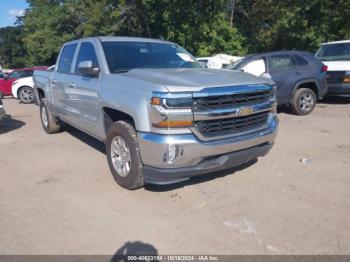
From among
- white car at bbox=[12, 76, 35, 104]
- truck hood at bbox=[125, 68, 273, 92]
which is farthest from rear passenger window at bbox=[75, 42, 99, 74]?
white car at bbox=[12, 76, 35, 104]

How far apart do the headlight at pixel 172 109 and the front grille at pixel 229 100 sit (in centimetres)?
10

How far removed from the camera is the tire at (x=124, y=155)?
13.4 ft

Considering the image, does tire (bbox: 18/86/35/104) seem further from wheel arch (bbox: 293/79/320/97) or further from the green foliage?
the green foliage

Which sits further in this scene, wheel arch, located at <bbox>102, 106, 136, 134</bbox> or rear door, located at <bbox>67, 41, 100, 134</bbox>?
rear door, located at <bbox>67, 41, 100, 134</bbox>

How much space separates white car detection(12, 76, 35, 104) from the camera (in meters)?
14.9

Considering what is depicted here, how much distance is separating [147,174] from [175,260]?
1.13m

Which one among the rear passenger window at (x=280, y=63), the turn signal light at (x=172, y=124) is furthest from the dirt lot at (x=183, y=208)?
the rear passenger window at (x=280, y=63)

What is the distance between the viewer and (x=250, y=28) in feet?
94.2

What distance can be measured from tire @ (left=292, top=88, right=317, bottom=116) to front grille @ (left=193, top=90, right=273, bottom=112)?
17.0ft

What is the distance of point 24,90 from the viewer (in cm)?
1497

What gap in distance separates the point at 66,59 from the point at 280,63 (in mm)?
5768

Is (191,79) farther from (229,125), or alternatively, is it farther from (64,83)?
(64,83)

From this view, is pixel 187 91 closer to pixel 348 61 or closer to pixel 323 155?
pixel 323 155

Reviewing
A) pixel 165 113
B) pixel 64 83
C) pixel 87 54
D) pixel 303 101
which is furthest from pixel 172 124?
pixel 303 101
